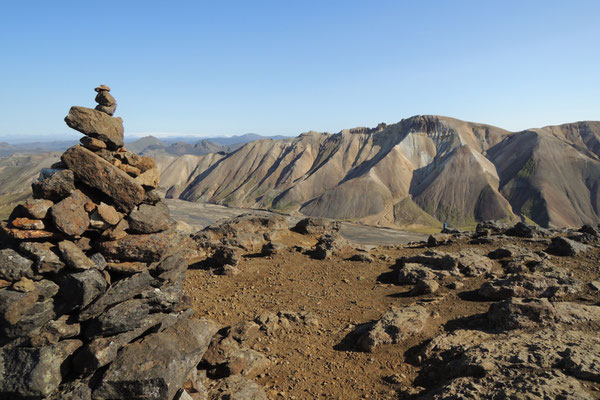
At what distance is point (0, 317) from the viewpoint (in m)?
9.23

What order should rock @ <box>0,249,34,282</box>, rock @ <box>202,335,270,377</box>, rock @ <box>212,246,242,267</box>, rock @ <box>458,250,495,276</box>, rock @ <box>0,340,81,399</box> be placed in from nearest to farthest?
rock @ <box>0,340,81,399</box>
rock @ <box>0,249,34,282</box>
rock @ <box>202,335,270,377</box>
rock @ <box>458,250,495,276</box>
rock @ <box>212,246,242,267</box>

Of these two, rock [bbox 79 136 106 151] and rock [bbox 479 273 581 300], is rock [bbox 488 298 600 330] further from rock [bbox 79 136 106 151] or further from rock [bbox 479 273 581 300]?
rock [bbox 79 136 106 151]

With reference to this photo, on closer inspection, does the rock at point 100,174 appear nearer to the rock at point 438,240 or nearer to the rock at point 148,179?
the rock at point 148,179

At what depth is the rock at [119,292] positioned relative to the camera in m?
10.3

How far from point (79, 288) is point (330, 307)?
11039 millimetres

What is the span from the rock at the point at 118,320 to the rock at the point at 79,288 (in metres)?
0.68

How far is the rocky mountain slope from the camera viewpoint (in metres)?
143

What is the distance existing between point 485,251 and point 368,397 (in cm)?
1743

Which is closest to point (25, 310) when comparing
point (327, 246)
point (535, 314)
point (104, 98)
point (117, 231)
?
point (117, 231)

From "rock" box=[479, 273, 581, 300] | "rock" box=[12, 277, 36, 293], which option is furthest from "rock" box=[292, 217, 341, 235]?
"rock" box=[12, 277, 36, 293]

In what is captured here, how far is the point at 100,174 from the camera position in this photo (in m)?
11.4

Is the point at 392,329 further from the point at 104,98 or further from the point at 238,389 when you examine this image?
the point at 104,98

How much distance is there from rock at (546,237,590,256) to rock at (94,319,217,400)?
23714 mm

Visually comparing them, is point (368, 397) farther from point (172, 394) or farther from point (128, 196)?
→ point (128, 196)
